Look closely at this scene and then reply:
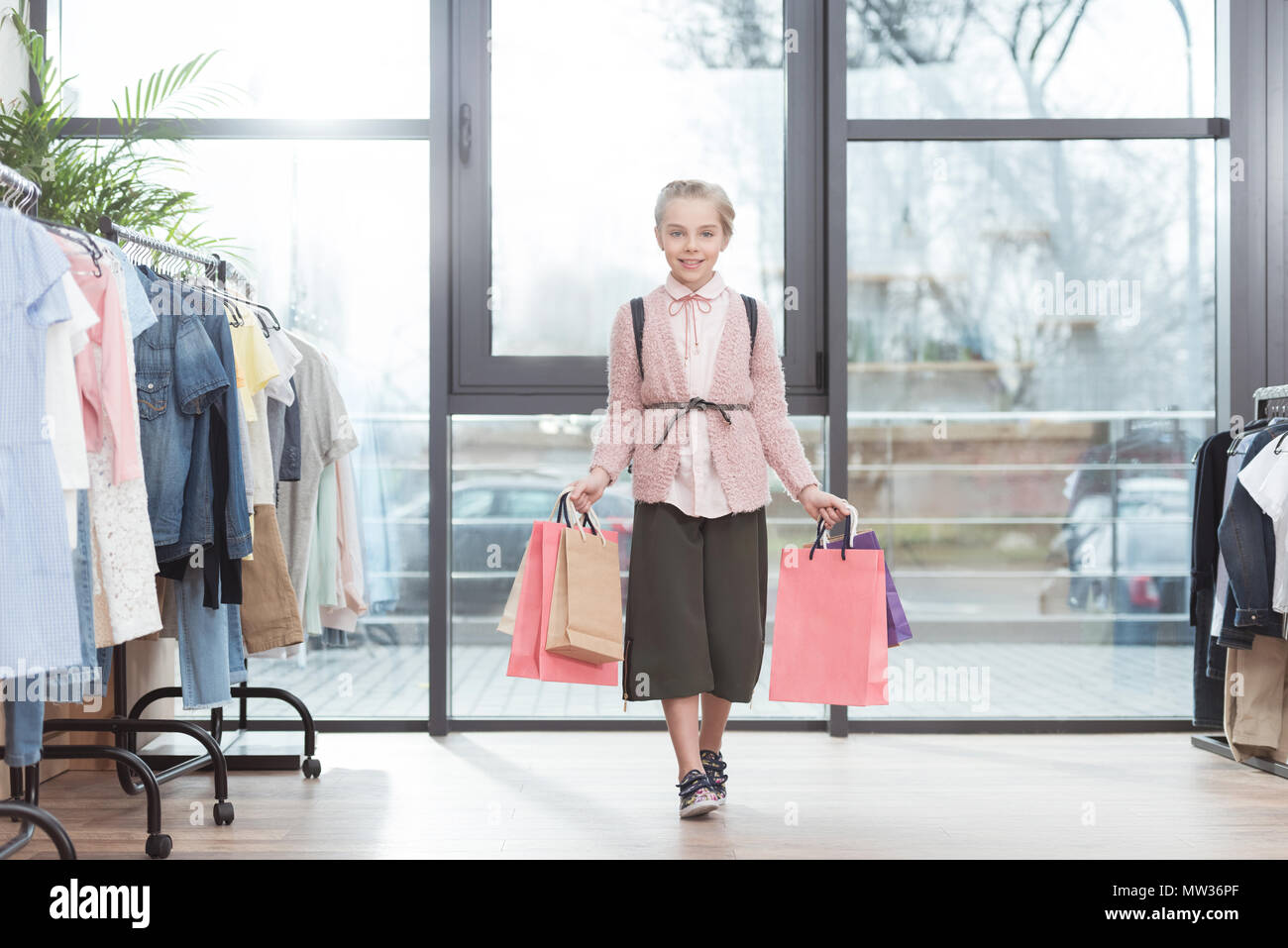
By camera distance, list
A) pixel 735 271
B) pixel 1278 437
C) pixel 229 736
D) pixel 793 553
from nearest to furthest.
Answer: pixel 793 553
pixel 1278 437
pixel 229 736
pixel 735 271

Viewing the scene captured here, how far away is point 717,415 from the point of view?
87.6 inches

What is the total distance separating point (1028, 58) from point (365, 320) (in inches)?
88.2

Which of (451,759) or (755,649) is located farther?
(451,759)

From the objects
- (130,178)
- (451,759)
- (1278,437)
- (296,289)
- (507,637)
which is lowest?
(451,759)

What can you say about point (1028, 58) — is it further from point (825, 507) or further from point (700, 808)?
point (700, 808)

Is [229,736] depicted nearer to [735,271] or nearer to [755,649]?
[755,649]

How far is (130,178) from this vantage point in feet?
8.96

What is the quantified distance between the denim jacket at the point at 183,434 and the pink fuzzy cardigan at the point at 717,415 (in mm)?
784

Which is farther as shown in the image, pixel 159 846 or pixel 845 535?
pixel 845 535

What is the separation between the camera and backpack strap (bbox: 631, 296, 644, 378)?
7.47 feet

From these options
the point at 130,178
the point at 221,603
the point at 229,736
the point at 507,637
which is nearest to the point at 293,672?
the point at 229,736

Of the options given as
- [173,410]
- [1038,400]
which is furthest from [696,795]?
[1038,400]

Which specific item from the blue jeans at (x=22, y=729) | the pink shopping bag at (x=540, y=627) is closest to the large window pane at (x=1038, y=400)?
the pink shopping bag at (x=540, y=627)

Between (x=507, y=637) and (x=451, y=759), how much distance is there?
570mm
